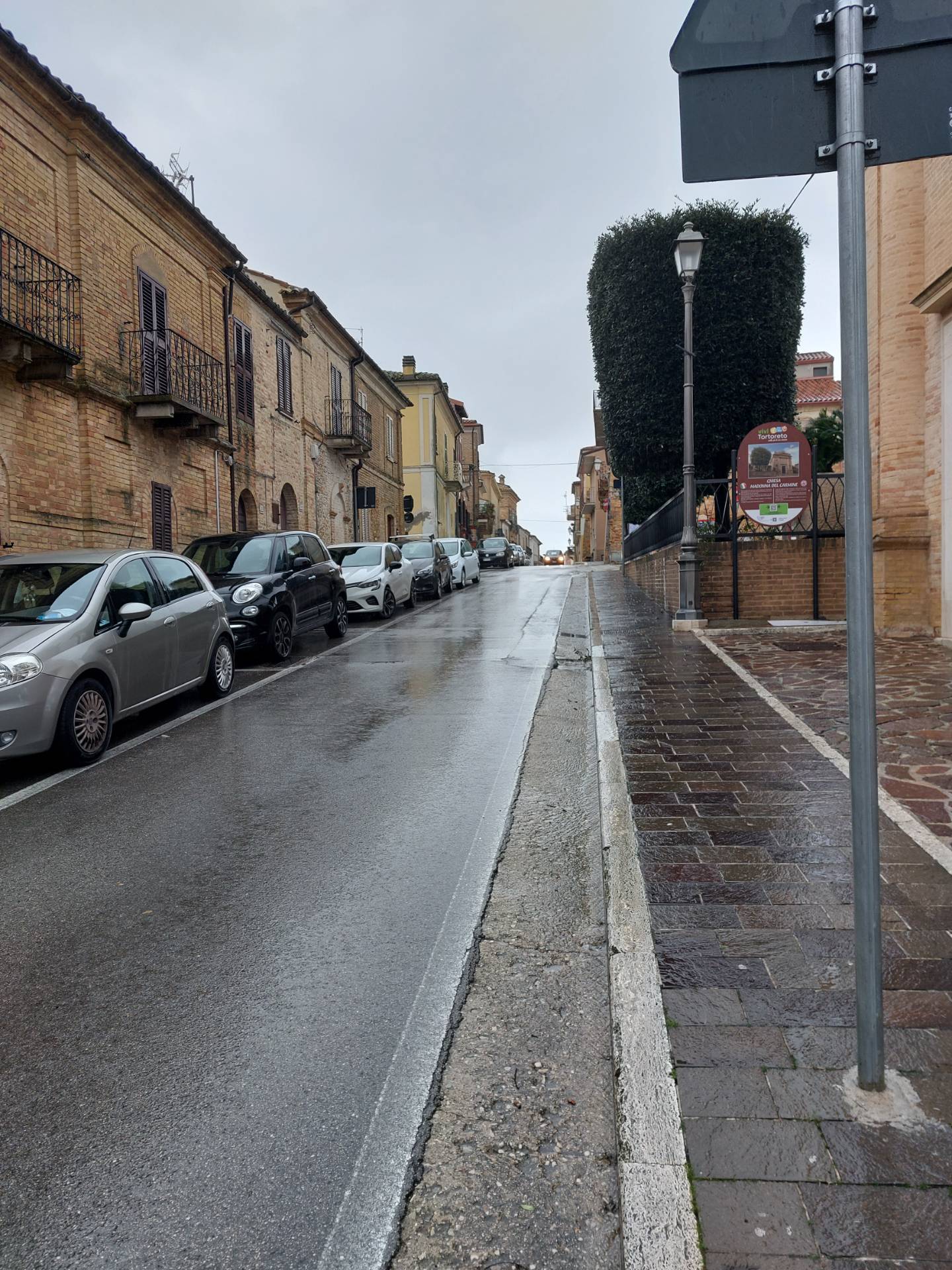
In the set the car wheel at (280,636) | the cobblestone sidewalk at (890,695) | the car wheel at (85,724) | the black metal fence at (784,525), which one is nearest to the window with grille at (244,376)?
the car wheel at (280,636)

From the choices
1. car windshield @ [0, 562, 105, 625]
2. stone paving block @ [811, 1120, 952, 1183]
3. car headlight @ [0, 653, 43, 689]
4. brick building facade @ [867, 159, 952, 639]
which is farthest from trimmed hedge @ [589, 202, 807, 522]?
stone paving block @ [811, 1120, 952, 1183]

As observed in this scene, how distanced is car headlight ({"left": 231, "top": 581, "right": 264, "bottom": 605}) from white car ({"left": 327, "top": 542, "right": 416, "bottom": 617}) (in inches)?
180

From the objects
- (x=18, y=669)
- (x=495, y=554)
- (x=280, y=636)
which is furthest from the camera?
(x=495, y=554)

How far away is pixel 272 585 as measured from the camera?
11883 mm

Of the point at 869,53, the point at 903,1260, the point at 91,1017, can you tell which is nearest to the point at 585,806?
the point at 91,1017

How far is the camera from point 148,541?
55.2ft

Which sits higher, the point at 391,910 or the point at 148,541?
the point at 148,541

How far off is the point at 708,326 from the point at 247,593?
11530mm

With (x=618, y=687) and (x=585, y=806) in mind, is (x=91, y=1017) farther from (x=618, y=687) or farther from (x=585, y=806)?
(x=618, y=687)

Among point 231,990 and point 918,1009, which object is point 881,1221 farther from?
point 231,990

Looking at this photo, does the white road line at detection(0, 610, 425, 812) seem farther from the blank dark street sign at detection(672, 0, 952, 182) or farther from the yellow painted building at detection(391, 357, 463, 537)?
the yellow painted building at detection(391, 357, 463, 537)

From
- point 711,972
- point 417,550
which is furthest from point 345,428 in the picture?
point 711,972

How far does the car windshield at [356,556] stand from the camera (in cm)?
1823

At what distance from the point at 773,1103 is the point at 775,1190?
30 cm
